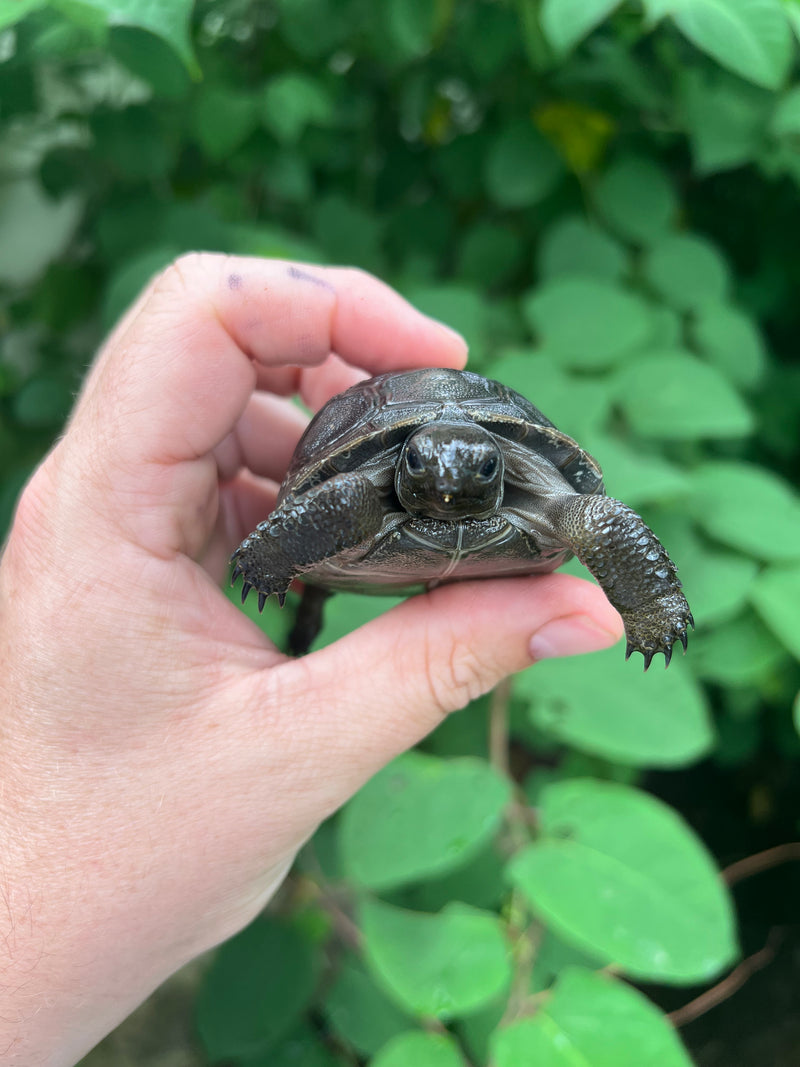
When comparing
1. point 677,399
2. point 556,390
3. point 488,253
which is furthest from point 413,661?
point 488,253

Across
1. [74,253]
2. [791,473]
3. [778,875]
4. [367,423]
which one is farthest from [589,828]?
[74,253]

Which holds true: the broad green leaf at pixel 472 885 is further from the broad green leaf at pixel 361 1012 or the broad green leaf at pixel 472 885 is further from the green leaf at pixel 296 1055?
the green leaf at pixel 296 1055

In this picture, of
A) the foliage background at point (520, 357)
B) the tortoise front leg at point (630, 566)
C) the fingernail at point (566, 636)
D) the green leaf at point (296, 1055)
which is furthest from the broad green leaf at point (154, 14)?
the green leaf at point (296, 1055)

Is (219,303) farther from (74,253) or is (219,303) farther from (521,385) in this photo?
(74,253)

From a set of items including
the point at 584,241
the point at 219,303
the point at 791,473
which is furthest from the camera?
the point at 791,473

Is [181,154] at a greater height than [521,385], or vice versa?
[181,154]

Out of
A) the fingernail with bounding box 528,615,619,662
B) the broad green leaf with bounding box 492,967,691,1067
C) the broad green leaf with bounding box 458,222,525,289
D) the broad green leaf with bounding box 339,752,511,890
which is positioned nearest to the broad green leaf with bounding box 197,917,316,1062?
the broad green leaf with bounding box 339,752,511,890
